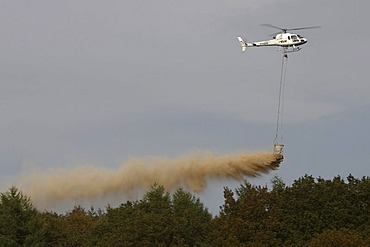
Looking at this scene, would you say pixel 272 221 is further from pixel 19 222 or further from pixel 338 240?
pixel 19 222

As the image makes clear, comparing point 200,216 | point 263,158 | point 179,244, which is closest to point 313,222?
point 263,158

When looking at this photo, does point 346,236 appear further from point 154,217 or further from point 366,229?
point 154,217

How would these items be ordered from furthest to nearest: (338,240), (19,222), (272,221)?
(19,222)
(272,221)
(338,240)

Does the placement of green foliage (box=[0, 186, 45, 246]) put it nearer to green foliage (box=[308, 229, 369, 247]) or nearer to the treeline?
the treeline

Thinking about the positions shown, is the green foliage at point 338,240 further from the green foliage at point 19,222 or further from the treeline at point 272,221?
the green foliage at point 19,222

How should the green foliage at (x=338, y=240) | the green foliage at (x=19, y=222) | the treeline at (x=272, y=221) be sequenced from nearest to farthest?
the green foliage at (x=338, y=240)
the treeline at (x=272, y=221)
the green foliage at (x=19, y=222)

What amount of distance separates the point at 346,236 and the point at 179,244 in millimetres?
17580

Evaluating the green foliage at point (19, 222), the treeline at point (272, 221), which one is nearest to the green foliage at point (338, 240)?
the treeline at point (272, 221)

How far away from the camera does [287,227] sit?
69.6 meters

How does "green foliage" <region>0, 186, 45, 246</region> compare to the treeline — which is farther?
"green foliage" <region>0, 186, 45, 246</region>

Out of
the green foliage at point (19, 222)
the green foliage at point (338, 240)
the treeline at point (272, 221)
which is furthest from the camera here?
the green foliage at point (19, 222)

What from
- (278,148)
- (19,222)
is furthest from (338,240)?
(19,222)

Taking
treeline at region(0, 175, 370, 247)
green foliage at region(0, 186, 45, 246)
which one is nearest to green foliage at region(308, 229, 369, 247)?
treeline at region(0, 175, 370, 247)

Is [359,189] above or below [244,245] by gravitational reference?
above
